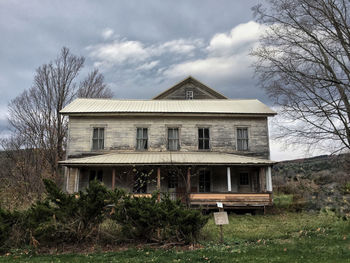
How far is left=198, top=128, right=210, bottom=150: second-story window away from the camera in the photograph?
1898cm

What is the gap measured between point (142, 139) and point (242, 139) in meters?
6.98

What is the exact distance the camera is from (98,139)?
18.7 meters

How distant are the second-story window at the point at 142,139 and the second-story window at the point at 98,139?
7.88ft

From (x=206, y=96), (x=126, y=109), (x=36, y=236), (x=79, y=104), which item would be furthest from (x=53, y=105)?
(x=36, y=236)

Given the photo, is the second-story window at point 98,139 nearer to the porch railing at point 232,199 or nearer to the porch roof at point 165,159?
the porch roof at point 165,159

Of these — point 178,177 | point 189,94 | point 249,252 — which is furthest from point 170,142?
point 249,252

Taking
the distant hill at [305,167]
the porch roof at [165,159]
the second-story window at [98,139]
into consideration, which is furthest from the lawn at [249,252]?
the distant hill at [305,167]

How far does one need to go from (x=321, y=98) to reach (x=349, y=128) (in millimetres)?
1896

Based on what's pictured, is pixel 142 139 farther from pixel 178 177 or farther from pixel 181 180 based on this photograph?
pixel 181 180

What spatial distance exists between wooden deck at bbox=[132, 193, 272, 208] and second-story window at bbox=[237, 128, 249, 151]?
3990 mm

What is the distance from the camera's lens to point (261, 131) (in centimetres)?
1914

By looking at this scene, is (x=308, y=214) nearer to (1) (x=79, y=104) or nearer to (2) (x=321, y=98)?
(2) (x=321, y=98)

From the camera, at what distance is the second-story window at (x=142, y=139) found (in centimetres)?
1877

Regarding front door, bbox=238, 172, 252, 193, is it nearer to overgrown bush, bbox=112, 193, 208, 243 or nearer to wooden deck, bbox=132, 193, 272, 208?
wooden deck, bbox=132, 193, 272, 208
